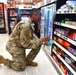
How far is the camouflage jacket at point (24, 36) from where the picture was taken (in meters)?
2.42

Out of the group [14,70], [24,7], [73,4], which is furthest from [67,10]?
[24,7]

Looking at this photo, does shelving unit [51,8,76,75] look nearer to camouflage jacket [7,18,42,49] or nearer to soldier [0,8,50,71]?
soldier [0,8,50,71]

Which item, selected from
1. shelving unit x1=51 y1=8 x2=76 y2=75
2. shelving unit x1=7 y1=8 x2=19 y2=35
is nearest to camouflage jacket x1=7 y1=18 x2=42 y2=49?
shelving unit x1=51 y1=8 x2=76 y2=75

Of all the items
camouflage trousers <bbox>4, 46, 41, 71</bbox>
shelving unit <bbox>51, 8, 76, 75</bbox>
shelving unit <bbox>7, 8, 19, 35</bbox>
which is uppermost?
shelving unit <bbox>7, 8, 19, 35</bbox>

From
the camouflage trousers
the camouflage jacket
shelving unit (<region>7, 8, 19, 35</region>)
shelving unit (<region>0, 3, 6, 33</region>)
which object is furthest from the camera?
shelving unit (<region>0, 3, 6, 33</region>)

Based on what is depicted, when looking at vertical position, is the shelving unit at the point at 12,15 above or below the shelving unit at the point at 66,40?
above

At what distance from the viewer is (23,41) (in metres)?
2.46

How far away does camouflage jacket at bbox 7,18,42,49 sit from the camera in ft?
7.95

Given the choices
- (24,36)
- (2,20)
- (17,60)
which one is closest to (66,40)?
(24,36)

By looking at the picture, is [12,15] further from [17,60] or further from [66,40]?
[66,40]

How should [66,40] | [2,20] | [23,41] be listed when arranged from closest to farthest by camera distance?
[66,40] < [23,41] < [2,20]

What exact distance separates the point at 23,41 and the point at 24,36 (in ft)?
0.38

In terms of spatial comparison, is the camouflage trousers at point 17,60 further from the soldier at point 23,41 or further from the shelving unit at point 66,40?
the shelving unit at point 66,40

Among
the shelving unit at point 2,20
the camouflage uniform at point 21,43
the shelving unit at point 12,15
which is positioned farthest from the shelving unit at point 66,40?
the shelving unit at point 2,20
